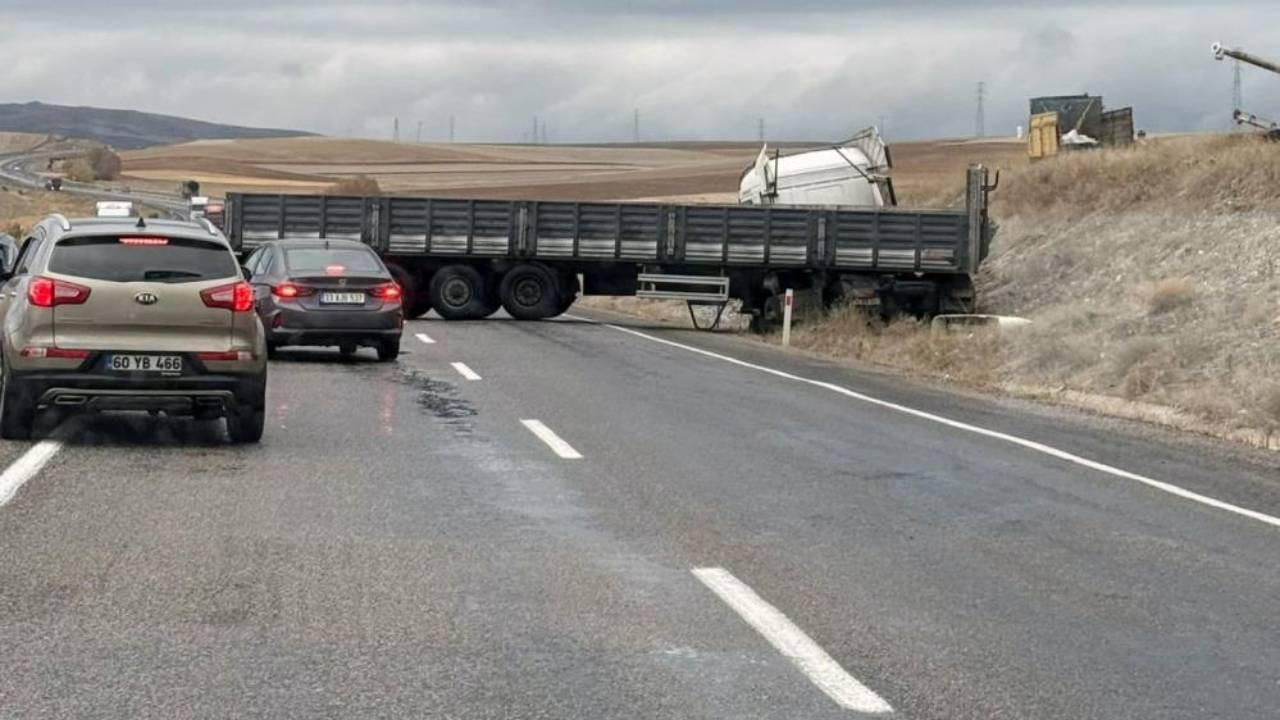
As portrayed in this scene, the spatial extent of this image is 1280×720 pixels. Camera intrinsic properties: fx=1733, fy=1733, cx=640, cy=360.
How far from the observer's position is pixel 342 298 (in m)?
21.1

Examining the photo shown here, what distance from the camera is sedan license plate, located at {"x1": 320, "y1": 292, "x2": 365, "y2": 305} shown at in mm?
21000

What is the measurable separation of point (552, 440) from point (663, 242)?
749 inches

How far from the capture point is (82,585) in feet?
25.1

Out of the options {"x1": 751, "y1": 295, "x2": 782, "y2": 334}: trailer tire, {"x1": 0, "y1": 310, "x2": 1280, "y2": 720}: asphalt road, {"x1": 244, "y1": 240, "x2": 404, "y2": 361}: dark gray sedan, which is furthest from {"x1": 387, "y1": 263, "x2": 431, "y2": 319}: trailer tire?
{"x1": 0, "y1": 310, "x2": 1280, "y2": 720}: asphalt road

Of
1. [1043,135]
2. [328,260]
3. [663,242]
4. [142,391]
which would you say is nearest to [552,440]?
[142,391]

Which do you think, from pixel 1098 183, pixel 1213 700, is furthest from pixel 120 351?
pixel 1098 183

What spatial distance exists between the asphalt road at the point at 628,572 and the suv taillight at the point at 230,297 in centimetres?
105

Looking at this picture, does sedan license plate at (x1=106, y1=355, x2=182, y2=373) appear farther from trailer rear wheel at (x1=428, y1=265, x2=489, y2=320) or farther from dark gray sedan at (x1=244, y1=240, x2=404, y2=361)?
trailer rear wheel at (x1=428, y1=265, x2=489, y2=320)

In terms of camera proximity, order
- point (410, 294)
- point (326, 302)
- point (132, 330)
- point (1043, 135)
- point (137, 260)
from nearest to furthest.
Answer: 1. point (132, 330)
2. point (137, 260)
3. point (326, 302)
4. point (410, 294)
5. point (1043, 135)

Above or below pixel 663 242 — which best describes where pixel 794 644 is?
below

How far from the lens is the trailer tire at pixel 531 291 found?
32812 millimetres

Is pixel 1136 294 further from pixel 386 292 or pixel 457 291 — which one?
pixel 386 292

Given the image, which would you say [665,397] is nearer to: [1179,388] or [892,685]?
[1179,388]

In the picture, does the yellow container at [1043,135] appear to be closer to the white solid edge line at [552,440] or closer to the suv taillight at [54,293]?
the white solid edge line at [552,440]
